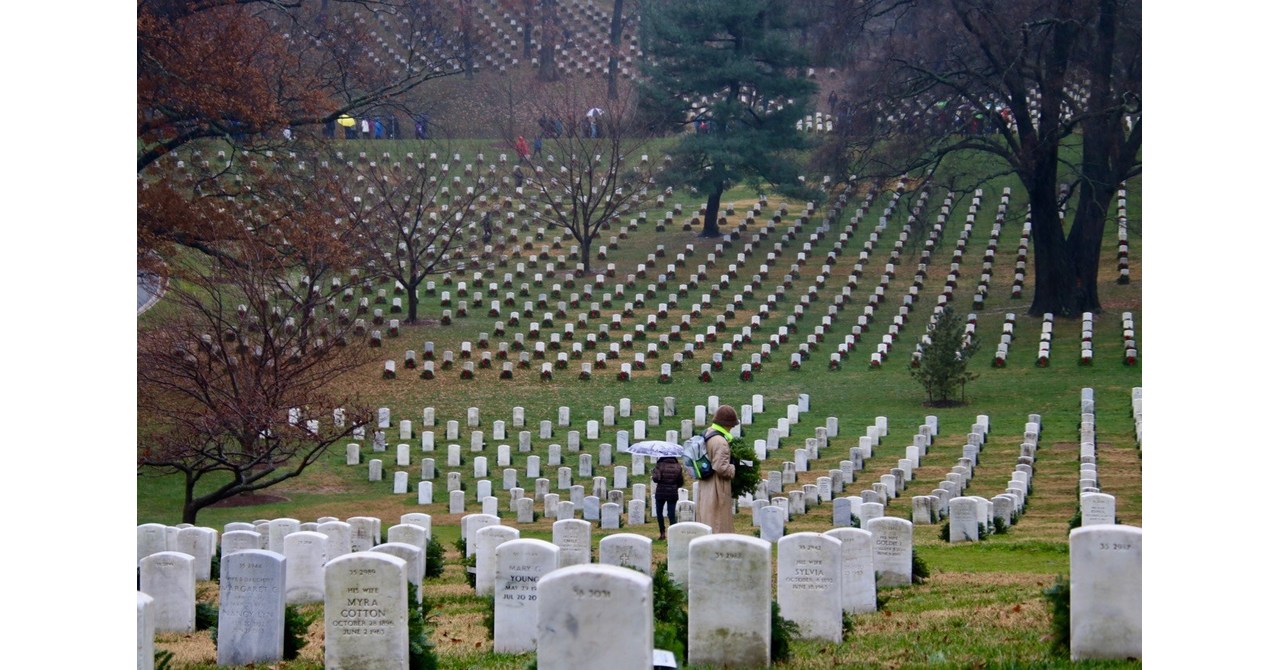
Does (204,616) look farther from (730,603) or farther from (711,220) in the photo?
(711,220)

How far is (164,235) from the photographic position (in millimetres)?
22016

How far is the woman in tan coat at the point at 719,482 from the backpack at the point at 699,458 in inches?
2.1

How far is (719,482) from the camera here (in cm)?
1411

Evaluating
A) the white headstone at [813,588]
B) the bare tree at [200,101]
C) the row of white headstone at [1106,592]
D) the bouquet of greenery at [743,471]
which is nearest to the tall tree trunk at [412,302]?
the bare tree at [200,101]

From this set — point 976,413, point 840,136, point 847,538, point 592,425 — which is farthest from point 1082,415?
point 847,538

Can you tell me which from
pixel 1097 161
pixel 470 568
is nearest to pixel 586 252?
pixel 1097 161

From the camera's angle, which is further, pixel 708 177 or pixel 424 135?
pixel 424 135

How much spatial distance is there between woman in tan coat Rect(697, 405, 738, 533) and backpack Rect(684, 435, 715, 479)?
0.05 meters

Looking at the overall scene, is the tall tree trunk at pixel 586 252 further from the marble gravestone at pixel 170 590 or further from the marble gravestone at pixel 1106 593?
the marble gravestone at pixel 1106 593

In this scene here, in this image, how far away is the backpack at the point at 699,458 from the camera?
14.1 metres

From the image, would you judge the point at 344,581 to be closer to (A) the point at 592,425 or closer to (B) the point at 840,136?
(A) the point at 592,425

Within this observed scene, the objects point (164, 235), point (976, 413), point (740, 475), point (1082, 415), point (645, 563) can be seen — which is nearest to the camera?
point (645, 563)

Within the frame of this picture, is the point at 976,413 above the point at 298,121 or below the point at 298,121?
below

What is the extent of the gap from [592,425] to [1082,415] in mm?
7494
